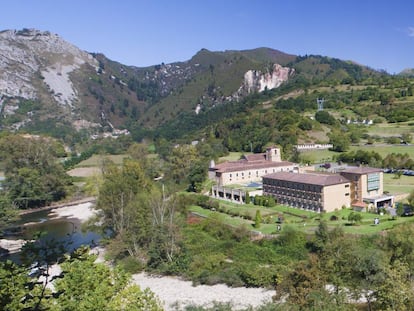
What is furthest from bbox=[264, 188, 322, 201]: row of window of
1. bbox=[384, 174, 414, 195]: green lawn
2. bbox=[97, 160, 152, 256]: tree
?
bbox=[97, 160, 152, 256]: tree

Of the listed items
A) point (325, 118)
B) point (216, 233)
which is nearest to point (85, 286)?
point (216, 233)

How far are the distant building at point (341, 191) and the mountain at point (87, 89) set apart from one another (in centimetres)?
9725

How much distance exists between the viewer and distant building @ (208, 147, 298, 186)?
5072 centimetres

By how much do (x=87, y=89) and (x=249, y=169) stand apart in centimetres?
13735

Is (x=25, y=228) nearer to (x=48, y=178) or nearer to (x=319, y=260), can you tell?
(x=48, y=178)

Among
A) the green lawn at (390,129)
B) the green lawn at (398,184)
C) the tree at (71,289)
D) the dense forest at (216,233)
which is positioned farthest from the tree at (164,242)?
the green lawn at (390,129)

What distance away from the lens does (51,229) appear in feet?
147

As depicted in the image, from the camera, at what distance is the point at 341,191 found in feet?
122

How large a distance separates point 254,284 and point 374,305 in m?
8.34

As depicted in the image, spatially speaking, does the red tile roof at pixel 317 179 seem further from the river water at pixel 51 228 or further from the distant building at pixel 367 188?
the river water at pixel 51 228

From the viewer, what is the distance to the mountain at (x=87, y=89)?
14112 centimetres

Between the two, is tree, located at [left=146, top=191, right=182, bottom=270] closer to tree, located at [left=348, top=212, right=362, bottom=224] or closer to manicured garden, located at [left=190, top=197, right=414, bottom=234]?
manicured garden, located at [left=190, top=197, right=414, bottom=234]

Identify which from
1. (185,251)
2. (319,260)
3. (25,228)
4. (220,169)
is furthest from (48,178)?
(319,260)

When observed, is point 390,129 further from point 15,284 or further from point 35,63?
point 35,63
